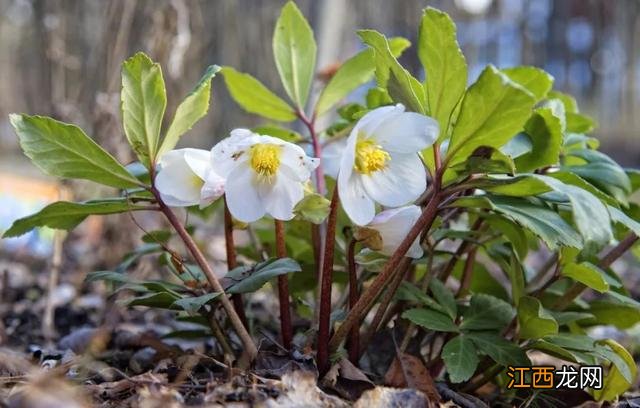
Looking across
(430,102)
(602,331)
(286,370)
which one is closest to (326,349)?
(286,370)

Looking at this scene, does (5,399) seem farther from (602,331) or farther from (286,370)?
(602,331)

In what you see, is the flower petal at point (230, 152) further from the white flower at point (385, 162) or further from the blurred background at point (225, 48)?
the blurred background at point (225, 48)

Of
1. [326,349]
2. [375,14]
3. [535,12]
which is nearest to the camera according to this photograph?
[326,349]

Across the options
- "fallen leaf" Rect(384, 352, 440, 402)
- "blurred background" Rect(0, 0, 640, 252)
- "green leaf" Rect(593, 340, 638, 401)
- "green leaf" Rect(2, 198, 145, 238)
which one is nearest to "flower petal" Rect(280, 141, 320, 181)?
"green leaf" Rect(2, 198, 145, 238)

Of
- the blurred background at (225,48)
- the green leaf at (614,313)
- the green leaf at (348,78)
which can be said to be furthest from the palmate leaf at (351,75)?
the blurred background at (225,48)

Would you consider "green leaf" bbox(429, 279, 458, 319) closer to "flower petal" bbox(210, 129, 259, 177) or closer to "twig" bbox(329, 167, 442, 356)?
"twig" bbox(329, 167, 442, 356)

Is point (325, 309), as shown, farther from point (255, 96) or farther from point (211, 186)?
point (255, 96)

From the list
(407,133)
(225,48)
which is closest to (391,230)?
(407,133)
